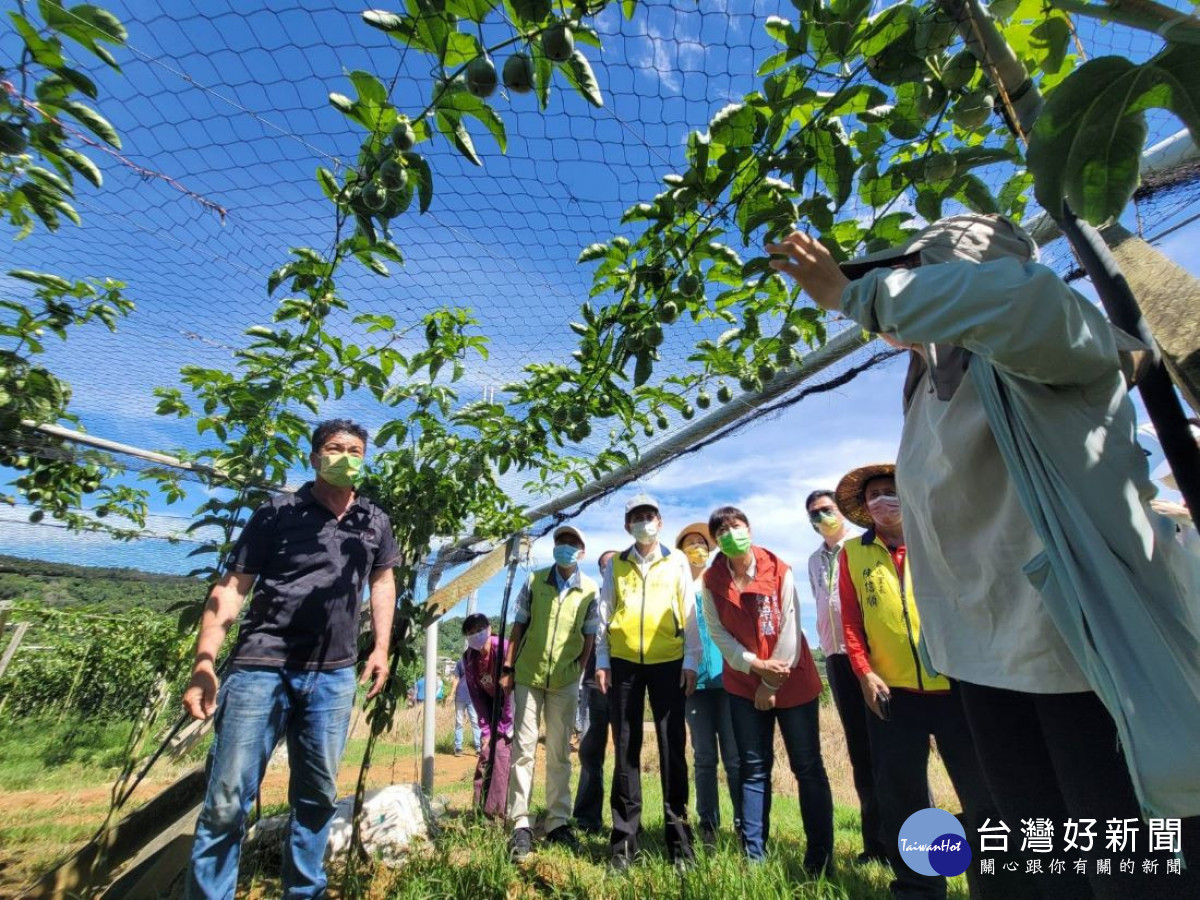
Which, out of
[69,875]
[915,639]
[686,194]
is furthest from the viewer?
[915,639]

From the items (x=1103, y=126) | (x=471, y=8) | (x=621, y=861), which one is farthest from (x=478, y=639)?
(x=1103, y=126)

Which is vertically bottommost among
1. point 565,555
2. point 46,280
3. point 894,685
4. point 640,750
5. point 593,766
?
point 593,766

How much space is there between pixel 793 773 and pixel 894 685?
67cm

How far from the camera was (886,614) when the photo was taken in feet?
8.21

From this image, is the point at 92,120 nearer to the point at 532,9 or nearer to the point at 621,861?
the point at 532,9

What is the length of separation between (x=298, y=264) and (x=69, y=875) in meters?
2.35

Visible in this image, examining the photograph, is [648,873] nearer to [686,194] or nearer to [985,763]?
[985,763]

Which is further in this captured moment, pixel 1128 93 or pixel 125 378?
pixel 125 378

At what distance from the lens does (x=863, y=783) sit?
279 centimetres

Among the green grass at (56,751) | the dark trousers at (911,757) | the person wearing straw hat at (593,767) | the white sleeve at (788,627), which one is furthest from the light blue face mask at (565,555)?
the green grass at (56,751)

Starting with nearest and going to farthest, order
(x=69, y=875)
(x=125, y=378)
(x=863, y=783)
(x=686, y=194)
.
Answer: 1. (x=686, y=194)
2. (x=69, y=875)
3. (x=863, y=783)
4. (x=125, y=378)

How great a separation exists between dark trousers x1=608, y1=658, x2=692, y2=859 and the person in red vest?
0.27 meters

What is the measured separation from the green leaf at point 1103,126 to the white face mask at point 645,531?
260cm

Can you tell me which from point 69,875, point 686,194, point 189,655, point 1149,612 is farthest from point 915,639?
point 189,655
